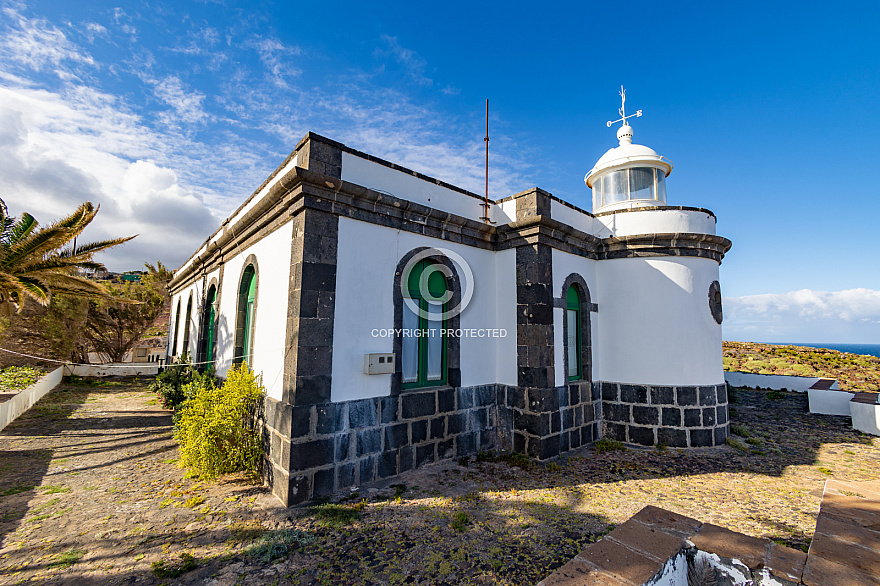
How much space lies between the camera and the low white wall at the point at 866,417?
8219mm

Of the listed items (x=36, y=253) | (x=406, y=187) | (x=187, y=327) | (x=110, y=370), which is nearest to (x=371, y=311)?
(x=406, y=187)

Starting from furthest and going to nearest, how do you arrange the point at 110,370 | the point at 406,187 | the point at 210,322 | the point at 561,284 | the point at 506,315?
1. the point at 110,370
2. the point at 210,322
3. the point at 561,284
4. the point at 506,315
5. the point at 406,187

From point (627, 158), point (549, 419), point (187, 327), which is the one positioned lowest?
point (549, 419)

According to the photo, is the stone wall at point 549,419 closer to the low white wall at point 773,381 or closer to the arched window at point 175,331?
the low white wall at point 773,381

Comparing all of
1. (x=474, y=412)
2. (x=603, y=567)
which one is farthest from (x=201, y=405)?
(x=603, y=567)

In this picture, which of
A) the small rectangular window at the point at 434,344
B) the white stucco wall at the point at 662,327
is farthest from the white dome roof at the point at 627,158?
the small rectangular window at the point at 434,344

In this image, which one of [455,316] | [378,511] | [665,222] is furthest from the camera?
[665,222]

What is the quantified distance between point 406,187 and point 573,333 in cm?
435

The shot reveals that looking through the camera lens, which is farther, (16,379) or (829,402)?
(829,402)

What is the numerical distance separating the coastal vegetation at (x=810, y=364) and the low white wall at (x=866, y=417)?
19.0ft

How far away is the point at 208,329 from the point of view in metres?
10.1

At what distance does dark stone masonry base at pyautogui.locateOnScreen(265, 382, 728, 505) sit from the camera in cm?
475

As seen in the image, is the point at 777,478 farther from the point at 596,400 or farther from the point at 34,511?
the point at 34,511

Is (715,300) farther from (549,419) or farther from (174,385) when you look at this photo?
(174,385)
